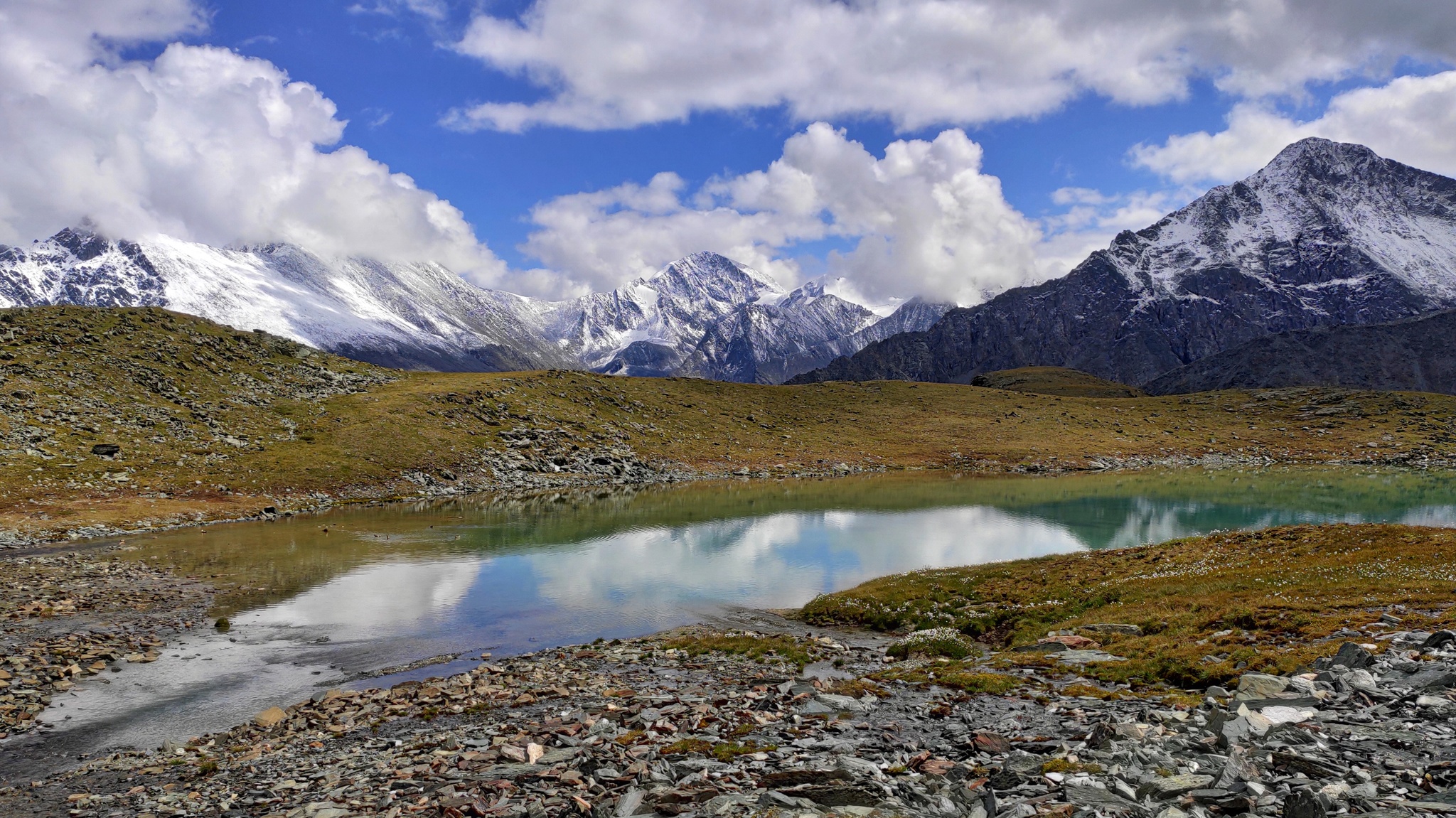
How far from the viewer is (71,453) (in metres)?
81.8

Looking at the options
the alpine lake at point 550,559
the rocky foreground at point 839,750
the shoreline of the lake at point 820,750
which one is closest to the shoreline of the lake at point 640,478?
the alpine lake at point 550,559

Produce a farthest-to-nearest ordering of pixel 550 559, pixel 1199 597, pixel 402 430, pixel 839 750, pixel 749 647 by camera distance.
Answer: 1. pixel 402 430
2. pixel 550 559
3. pixel 1199 597
4. pixel 749 647
5. pixel 839 750

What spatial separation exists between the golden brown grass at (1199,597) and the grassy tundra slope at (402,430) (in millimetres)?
72391

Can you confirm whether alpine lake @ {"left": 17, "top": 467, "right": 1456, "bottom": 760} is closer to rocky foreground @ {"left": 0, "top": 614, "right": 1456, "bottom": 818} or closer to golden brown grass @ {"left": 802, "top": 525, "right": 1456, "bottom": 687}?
rocky foreground @ {"left": 0, "top": 614, "right": 1456, "bottom": 818}

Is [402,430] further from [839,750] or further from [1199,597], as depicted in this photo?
[839,750]

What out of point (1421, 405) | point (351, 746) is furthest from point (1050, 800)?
point (1421, 405)

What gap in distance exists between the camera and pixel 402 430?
11550cm

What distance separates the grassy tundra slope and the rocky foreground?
58945mm

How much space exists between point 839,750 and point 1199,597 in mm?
26477

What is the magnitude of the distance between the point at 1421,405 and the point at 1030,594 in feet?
760

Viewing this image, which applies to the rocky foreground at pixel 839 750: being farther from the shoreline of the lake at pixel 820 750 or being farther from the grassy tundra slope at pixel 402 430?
the grassy tundra slope at pixel 402 430

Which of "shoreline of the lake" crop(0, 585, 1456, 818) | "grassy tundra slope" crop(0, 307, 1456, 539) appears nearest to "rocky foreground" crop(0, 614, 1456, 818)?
"shoreline of the lake" crop(0, 585, 1456, 818)

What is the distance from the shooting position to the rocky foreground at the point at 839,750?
490 inches

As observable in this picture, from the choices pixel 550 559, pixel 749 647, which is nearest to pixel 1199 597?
pixel 749 647
